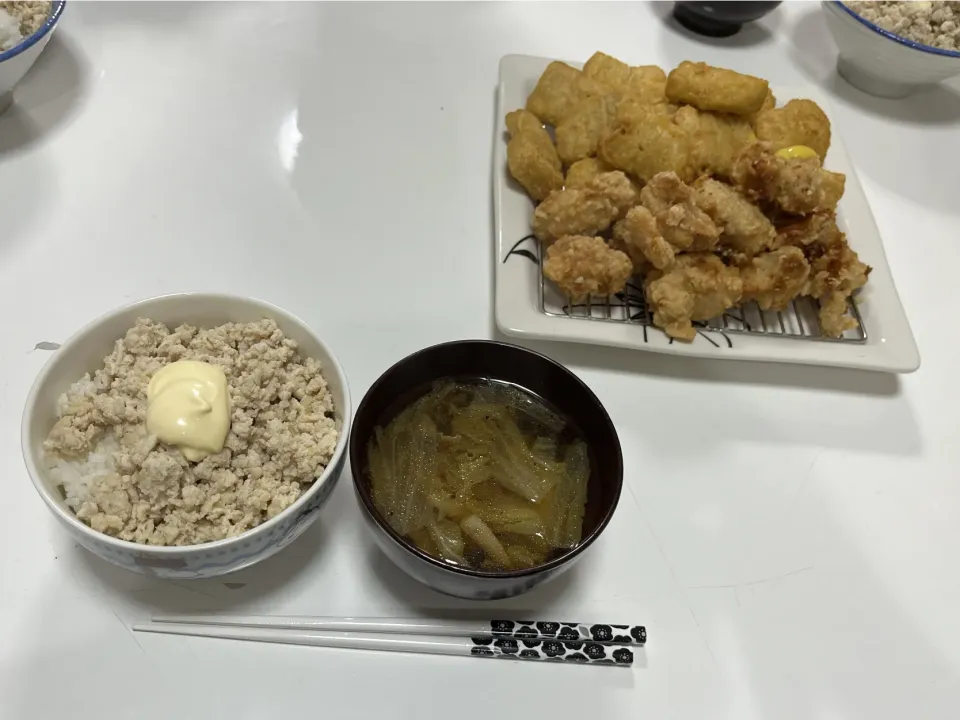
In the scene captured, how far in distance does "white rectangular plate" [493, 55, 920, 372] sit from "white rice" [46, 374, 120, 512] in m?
0.73

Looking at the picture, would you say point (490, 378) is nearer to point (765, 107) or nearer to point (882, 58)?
point (765, 107)

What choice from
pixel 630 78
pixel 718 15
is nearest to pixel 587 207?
pixel 630 78

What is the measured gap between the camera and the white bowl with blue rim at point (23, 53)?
5.20 ft

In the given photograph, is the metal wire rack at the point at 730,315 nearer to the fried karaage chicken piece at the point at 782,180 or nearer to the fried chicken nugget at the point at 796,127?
the fried karaage chicken piece at the point at 782,180

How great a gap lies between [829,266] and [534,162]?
691mm

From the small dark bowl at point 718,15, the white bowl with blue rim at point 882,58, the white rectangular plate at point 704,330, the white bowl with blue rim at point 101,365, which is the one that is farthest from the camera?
the small dark bowl at point 718,15

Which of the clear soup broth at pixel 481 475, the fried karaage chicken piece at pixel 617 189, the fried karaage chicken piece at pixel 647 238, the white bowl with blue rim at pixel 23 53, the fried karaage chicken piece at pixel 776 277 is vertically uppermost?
the white bowl with blue rim at pixel 23 53

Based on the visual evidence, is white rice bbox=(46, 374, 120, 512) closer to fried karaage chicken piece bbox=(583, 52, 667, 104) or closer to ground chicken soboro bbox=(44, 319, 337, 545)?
ground chicken soboro bbox=(44, 319, 337, 545)

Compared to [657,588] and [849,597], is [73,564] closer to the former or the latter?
[657,588]

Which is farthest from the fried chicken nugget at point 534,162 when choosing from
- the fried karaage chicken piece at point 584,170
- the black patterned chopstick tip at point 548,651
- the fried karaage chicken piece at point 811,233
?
the black patterned chopstick tip at point 548,651

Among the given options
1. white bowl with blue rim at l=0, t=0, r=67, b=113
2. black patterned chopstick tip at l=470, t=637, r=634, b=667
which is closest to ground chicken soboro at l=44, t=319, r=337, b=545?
black patterned chopstick tip at l=470, t=637, r=634, b=667

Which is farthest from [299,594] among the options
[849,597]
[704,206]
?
[704,206]

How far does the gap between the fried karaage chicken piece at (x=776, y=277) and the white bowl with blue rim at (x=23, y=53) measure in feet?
5.42

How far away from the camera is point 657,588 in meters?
1.24
